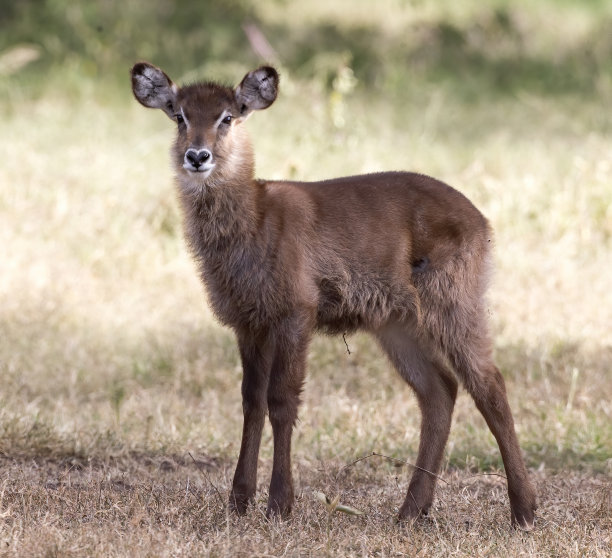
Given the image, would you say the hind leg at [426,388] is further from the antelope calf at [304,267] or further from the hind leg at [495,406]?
the hind leg at [495,406]

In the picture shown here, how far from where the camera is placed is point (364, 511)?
4746 mm

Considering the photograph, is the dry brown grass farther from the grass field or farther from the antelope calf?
the antelope calf

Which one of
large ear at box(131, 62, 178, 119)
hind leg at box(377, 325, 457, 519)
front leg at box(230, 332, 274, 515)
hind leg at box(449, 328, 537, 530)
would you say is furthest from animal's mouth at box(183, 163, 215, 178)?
hind leg at box(449, 328, 537, 530)

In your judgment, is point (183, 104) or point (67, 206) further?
point (67, 206)

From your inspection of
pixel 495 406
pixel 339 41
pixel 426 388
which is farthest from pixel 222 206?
pixel 339 41

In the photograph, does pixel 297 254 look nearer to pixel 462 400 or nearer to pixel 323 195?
pixel 323 195

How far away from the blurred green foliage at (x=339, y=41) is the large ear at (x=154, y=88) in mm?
6313

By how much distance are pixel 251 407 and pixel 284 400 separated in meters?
0.27

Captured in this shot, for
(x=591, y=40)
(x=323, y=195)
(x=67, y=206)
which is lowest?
(x=67, y=206)

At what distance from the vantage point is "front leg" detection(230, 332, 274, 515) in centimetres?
466

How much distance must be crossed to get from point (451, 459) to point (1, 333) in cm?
310

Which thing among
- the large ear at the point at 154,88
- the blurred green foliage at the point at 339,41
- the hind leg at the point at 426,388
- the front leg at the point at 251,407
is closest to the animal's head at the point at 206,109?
the large ear at the point at 154,88

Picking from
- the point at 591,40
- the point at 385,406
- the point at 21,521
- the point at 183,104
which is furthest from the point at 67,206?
the point at 591,40

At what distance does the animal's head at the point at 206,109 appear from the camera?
459 cm
